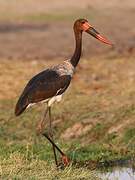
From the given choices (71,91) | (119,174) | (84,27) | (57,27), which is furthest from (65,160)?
(57,27)

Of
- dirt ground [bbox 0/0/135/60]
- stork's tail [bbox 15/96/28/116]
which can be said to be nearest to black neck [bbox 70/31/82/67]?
stork's tail [bbox 15/96/28/116]

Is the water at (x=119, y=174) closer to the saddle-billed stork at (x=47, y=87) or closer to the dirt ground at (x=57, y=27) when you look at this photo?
the saddle-billed stork at (x=47, y=87)

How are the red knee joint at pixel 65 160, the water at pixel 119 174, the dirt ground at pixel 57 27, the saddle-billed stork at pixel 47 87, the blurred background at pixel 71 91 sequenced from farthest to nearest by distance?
the dirt ground at pixel 57 27 < the blurred background at pixel 71 91 < the red knee joint at pixel 65 160 < the saddle-billed stork at pixel 47 87 < the water at pixel 119 174

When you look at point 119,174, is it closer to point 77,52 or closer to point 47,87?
point 47,87

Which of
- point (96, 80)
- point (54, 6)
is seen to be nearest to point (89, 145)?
point (96, 80)

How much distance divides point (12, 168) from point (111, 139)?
292 cm

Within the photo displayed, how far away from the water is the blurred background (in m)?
0.44

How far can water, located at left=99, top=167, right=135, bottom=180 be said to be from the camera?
28.3 feet

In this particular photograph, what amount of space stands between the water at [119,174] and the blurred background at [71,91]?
0.44 meters

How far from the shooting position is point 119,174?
8.92 meters

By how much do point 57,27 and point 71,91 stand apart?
988 cm

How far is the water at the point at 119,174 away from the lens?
8.62 meters

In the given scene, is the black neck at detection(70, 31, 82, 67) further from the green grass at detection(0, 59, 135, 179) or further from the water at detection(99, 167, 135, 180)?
the water at detection(99, 167, 135, 180)

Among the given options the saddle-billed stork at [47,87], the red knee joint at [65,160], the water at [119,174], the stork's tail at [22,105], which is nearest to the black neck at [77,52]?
the saddle-billed stork at [47,87]
